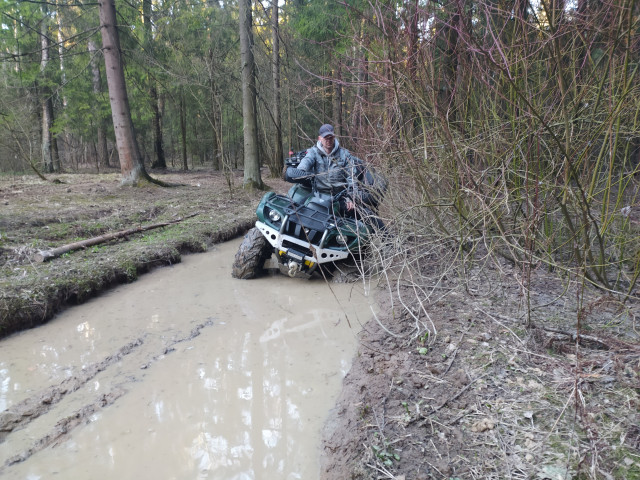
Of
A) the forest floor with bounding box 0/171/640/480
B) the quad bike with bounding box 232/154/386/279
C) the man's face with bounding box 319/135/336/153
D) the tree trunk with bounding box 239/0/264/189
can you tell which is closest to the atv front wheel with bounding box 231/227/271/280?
the quad bike with bounding box 232/154/386/279

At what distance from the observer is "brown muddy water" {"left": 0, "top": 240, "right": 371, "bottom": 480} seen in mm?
2283

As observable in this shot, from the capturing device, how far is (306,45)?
52.9ft

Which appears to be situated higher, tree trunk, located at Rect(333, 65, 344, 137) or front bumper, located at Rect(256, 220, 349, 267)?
tree trunk, located at Rect(333, 65, 344, 137)

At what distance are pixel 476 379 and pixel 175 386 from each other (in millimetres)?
1976

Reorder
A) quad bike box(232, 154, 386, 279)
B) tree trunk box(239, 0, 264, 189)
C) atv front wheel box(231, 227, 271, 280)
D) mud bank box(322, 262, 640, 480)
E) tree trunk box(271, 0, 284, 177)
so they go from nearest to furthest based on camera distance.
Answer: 1. mud bank box(322, 262, 640, 480)
2. quad bike box(232, 154, 386, 279)
3. atv front wheel box(231, 227, 271, 280)
4. tree trunk box(239, 0, 264, 189)
5. tree trunk box(271, 0, 284, 177)

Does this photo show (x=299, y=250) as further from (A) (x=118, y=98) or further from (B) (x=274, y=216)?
(A) (x=118, y=98)

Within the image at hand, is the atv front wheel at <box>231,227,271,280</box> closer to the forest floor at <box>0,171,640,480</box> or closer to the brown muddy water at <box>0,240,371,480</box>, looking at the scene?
the brown muddy water at <box>0,240,371,480</box>

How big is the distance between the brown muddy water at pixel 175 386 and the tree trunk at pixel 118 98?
699 centimetres

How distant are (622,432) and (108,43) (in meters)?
12.0

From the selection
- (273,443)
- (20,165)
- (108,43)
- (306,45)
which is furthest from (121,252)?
(20,165)

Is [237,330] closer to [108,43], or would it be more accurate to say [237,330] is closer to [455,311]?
[455,311]

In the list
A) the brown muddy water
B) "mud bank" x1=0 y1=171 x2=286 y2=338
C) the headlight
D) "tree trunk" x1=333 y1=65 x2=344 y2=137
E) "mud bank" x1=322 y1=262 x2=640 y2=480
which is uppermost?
"tree trunk" x1=333 y1=65 x2=344 y2=137

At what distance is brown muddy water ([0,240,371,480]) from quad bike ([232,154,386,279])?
1.66 ft

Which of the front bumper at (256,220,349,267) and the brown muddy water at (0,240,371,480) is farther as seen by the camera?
the front bumper at (256,220,349,267)
